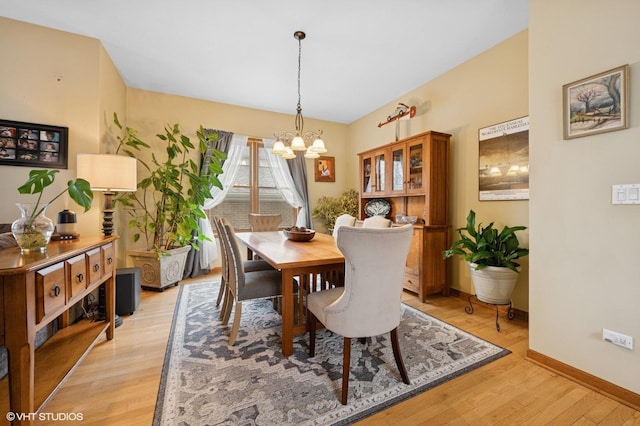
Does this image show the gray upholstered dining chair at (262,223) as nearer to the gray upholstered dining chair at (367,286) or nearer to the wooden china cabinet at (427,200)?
the wooden china cabinet at (427,200)

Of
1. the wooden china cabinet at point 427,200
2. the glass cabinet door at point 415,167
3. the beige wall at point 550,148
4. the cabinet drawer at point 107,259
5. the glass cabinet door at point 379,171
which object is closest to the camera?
the beige wall at point 550,148

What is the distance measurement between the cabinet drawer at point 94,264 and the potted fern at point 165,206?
1.45 metres

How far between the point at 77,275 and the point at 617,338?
3099 mm

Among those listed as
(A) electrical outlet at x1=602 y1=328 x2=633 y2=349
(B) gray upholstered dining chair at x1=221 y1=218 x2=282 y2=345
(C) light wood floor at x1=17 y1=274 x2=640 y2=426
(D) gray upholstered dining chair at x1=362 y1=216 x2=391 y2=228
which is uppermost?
(D) gray upholstered dining chair at x1=362 y1=216 x2=391 y2=228

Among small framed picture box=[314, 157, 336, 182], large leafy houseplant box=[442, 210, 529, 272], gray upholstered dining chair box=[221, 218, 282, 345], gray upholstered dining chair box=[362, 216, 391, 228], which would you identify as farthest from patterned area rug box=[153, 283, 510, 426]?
small framed picture box=[314, 157, 336, 182]

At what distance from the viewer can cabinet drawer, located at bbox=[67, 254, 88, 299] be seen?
1.40 m

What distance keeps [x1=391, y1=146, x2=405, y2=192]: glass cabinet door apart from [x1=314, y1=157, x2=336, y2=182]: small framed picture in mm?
1778

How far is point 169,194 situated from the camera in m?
3.43

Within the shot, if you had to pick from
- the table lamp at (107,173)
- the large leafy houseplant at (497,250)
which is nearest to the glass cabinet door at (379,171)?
the large leafy houseplant at (497,250)

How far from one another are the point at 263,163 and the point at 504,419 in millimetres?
4300

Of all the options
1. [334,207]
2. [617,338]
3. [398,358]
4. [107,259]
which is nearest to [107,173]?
[107,259]

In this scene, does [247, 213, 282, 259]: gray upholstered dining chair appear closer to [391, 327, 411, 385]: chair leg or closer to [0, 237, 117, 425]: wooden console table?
[0, 237, 117, 425]: wooden console table

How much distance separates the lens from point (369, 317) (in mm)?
1474

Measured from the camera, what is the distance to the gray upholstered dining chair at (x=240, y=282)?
196 cm
